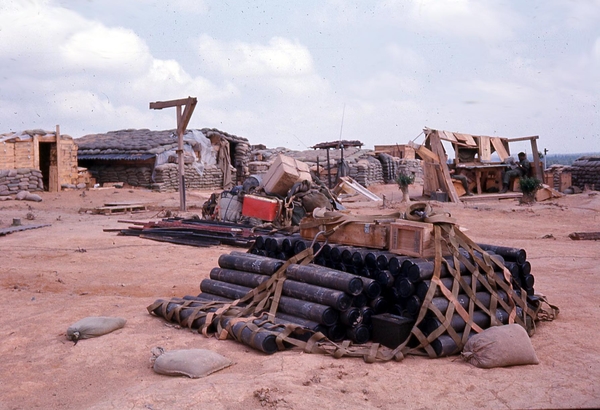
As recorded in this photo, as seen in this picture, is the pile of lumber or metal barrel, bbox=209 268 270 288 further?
the pile of lumber

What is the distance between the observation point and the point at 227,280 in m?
6.20

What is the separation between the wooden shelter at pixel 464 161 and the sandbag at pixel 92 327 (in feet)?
48.1

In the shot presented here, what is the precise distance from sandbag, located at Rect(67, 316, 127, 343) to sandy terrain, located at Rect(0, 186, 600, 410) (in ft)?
0.27

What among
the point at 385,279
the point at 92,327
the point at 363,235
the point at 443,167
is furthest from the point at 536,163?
the point at 92,327

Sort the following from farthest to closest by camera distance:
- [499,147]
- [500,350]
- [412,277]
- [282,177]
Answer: [499,147] < [282,177] < [412,277] < [500,350]

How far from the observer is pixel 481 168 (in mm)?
20484

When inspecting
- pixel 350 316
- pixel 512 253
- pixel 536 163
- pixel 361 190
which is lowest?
pixel 350 316

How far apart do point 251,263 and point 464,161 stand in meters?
16.2

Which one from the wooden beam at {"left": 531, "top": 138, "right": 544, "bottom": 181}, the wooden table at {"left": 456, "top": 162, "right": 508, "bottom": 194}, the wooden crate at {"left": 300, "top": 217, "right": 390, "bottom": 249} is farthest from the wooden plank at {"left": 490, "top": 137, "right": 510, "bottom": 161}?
the wooden crate at {"left": 300, "top": 217, "right": 390, "bottom": 249}

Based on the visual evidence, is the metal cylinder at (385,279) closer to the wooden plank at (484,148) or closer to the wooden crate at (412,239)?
the wooden crate at (412,239)

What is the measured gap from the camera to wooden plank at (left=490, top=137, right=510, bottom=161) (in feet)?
70.3

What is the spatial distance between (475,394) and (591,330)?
2080 millimetres

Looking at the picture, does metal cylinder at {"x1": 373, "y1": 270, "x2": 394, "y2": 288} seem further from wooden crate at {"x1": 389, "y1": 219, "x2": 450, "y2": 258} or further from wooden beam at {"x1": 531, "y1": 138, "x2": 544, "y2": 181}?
A: wooden beam at {"x1": 531, "y1": 138, "x2": 544, "y2": 181}

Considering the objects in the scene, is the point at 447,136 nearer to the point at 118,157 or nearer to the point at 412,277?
the point at 118,157
